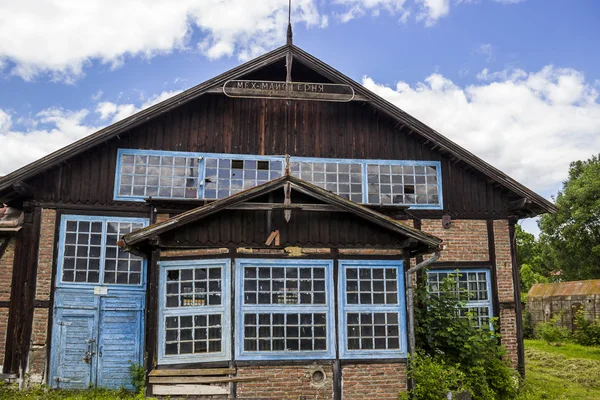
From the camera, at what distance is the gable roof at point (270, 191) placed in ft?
29.9

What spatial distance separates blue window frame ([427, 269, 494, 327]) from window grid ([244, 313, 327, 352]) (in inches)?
155

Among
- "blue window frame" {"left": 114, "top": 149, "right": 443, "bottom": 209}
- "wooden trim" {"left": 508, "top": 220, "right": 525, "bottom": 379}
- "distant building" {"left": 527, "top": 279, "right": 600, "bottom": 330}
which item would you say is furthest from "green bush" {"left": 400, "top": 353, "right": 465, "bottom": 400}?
"distant building" {"left": 527, "top": 279, "right": 600, "bottom": 330}

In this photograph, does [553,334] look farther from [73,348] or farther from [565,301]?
[73,348]

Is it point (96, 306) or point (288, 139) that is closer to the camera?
point (96, 306)

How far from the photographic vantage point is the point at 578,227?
105ft

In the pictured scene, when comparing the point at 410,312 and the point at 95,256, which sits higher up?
the point at 95,256

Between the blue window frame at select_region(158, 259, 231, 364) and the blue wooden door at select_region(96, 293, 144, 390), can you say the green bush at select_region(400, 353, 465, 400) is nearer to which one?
the blue window frame at select_region(158, 259, 231, 364)

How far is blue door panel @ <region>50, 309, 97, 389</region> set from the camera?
11.1m

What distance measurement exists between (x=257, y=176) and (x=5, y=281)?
602 cm

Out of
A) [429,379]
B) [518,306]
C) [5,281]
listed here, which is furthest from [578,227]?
[5,281]

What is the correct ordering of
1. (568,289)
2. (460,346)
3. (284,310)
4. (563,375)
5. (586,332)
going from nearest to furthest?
(284,310), (460,346), (563,375), (586,332), (568,289)

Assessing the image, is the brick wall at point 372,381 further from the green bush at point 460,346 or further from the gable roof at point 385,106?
the gable roof at point 385,106

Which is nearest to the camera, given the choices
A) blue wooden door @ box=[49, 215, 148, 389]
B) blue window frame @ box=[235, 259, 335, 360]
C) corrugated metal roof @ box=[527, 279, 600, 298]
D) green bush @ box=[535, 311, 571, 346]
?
blue window frame @ box=[235, 259, 335, 360]

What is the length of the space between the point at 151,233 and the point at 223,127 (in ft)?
13.8
